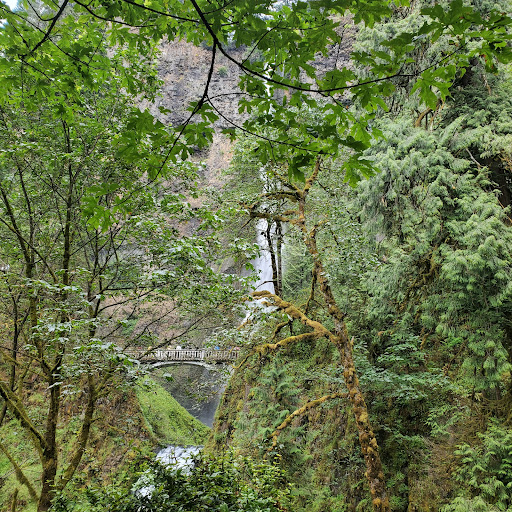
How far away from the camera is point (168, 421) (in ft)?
46.3

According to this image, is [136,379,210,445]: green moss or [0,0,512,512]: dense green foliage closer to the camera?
[0,0,512,512]: dense green foliage

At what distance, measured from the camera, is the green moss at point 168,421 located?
13320mm

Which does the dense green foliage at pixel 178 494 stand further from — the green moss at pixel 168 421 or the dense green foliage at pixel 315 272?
the green moss at pixel 168 421

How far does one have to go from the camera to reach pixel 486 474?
187 inches

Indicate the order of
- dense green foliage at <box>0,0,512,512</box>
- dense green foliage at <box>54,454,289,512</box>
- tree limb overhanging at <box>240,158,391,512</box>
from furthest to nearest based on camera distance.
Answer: tree limb overhanging at <box>240,158,391,512</box> → dense green foliage at <box>0,0,512,512</box> → dense green foliage at <box>54,454,289,512</box>

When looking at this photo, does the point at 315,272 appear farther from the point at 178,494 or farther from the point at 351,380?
the point at 178,494

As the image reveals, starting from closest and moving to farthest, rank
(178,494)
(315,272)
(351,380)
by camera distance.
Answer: (178,494), (351,380), (315,272)

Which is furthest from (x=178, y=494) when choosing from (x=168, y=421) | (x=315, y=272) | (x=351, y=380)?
(x=168, y=421)

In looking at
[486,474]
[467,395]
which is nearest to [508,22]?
[486,474]

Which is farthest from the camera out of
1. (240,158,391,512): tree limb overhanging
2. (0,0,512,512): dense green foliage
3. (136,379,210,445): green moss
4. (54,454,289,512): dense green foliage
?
(136,379,210,445): green moss

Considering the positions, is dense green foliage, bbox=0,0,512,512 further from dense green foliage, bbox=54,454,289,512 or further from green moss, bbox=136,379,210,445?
green moss, bbox=136,379,210,445

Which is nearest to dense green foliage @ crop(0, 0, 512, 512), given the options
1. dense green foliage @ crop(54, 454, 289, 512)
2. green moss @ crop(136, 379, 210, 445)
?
dense green foliage @ crop(54, 454, 289, 512)

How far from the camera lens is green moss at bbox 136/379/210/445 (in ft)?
43.7

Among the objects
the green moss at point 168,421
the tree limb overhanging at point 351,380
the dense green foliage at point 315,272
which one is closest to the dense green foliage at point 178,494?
the dense green foliage at point 315,272
